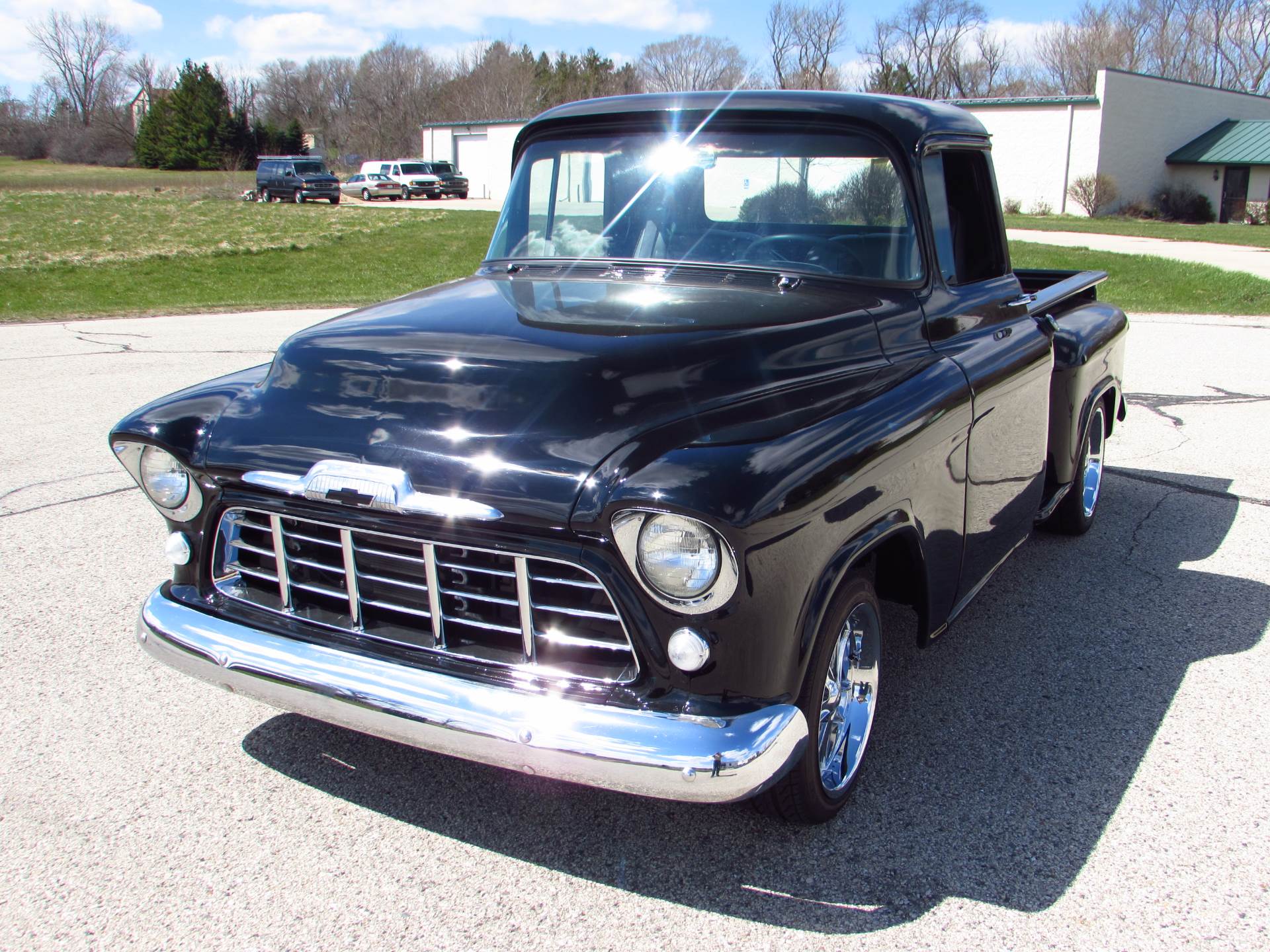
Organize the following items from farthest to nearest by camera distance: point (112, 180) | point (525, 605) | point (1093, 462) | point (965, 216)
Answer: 1. point (112, 180)
2. point (1093, 462)
3. point (965, 216)
4. point (525, 605)

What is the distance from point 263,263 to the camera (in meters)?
21.0

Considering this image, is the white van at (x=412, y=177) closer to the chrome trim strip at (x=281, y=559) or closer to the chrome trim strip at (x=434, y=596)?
the chrome trim strip at (x=281, y=559)

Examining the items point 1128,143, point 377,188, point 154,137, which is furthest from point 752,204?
point 154,137

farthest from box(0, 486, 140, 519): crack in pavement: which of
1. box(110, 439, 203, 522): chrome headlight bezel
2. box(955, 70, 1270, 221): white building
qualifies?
box(955, 70, 1270, 221): white building

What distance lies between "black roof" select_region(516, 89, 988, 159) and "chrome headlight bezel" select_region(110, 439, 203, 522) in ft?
6.31

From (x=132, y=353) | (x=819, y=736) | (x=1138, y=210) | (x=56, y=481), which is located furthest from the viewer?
(x=1138, y=210)

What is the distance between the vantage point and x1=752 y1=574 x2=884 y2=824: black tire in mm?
2578

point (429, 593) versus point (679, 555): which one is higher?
point (679, 555)

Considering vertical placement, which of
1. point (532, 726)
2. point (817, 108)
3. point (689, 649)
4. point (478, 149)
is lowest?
point (532, 726)

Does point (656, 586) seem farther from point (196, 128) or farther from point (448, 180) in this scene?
point (196, 128)

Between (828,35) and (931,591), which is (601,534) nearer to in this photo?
(931,591)

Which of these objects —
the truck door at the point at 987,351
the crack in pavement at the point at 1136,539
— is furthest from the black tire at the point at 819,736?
the crack in pavement at the point at 1136,539

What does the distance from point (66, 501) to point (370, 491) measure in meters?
3.82

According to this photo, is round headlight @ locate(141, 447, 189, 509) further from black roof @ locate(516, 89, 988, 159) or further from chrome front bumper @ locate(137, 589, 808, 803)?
black roof @ locate(516, 89, 988, 159)
